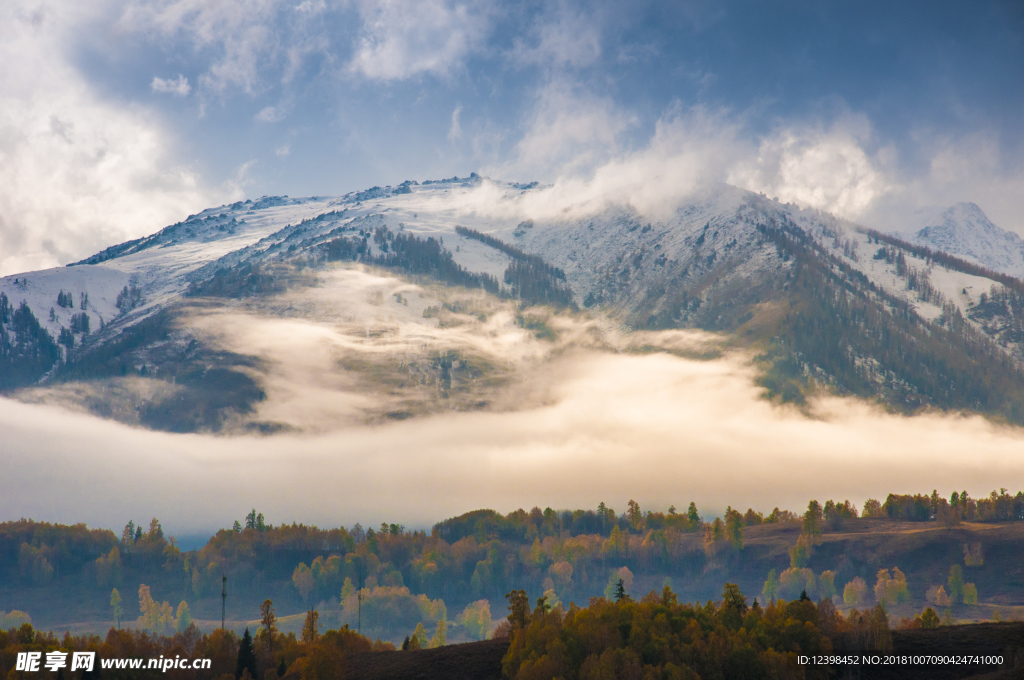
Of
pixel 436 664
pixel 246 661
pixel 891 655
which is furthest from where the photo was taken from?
pixel 246 661

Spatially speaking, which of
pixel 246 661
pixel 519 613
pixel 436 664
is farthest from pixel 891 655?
pixel 246 661

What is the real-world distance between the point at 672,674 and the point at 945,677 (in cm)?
4069

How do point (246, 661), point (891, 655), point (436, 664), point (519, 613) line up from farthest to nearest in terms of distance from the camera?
point (519, 613), point (246, 661), point (436, 664), point (891, 655)

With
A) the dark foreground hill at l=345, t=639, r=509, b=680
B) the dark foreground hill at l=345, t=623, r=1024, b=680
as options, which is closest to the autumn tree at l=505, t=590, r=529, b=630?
the dark foreground hill at l=345, t=639, r=509, b=680

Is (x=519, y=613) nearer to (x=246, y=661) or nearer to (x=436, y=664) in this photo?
(x=436, y=664)

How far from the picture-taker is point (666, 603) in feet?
534

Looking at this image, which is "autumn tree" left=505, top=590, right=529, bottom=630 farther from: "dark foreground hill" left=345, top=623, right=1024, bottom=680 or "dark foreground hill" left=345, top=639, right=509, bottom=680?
"dark foreground hill" left=345, top=623, right=1024, bottom=680

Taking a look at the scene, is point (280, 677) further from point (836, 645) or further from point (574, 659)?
point (836, 645)

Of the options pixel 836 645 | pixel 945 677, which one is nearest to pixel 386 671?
pixel 836 645

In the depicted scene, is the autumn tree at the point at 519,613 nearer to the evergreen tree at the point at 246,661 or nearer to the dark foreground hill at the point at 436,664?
the dark foreground hill at the point at 436,664

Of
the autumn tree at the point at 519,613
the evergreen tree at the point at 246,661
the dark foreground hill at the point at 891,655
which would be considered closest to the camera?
the dark foreground hill at the point at 891,655

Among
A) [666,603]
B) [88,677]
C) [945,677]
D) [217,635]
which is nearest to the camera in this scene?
[945,677]

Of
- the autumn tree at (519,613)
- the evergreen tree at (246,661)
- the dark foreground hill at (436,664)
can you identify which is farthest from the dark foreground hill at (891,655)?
the evergreen tree at (246,661)

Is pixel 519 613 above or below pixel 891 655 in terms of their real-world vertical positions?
above
